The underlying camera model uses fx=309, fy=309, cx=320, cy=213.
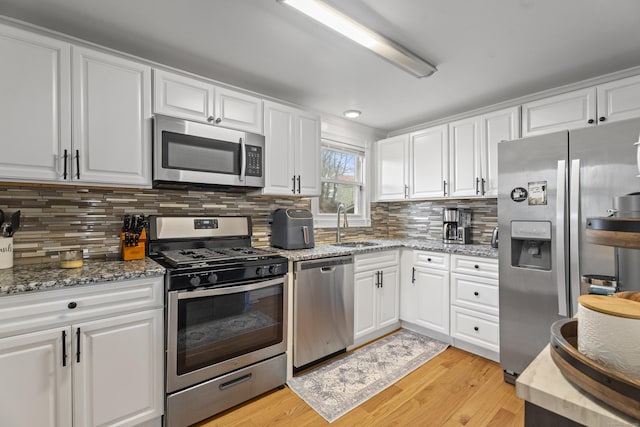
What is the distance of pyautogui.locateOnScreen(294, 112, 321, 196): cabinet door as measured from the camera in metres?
2.81

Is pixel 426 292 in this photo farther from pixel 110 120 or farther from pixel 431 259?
pixel 110 120

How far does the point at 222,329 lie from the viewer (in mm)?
1986

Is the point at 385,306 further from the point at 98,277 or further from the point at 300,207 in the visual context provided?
the point at 98,277

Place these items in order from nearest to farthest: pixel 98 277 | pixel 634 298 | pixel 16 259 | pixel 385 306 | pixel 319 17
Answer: pixel 634 298 → pixel 98 277 → pixel 319 17 → pixel 16 259 → pixel 385 306

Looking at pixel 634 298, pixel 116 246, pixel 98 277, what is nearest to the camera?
pixel 634 298

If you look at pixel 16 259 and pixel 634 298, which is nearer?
pixel 634 298

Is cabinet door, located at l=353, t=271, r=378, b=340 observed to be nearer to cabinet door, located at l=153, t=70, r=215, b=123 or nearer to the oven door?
the oven door

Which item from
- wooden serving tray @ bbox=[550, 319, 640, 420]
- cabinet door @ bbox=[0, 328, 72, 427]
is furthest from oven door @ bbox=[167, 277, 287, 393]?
wooden serving tray @ bbox=[550, 319, 640, 420]

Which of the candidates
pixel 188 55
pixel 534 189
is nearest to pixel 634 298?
pixel 534 189

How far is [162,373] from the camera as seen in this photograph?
1793 millimetres

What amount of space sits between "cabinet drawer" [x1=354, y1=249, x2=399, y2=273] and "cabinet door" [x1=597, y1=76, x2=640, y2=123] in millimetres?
1984

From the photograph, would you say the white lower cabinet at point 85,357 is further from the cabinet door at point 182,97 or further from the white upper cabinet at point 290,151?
the white upper cabinet at point 290,151

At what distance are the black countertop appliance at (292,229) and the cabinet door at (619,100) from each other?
2424 mm

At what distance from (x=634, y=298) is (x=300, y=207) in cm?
269
